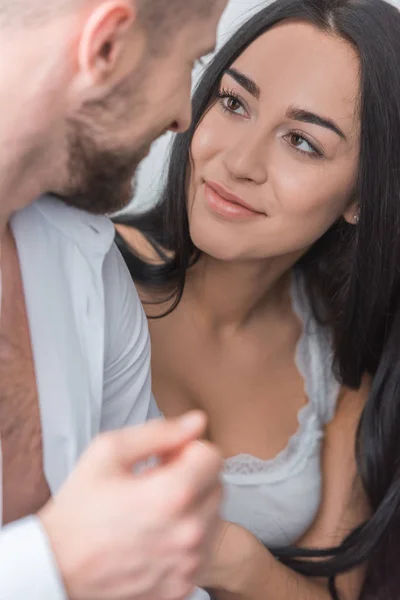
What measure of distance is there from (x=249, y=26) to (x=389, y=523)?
0.77m

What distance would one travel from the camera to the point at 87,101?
54 centimetres

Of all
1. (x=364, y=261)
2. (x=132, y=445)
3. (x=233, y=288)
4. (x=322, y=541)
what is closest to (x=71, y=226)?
(x=132, y=445)

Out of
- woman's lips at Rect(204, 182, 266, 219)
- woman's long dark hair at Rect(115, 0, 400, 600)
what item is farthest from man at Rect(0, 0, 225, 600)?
woman's long dark hair at Rect(115, 0, 400, 600)

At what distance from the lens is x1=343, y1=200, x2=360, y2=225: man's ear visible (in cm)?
103

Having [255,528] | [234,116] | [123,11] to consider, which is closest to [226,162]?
[234,116]

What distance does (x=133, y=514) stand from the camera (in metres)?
0.50

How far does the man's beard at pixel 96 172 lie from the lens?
0.57 metres

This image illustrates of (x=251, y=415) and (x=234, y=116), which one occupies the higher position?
(x=234, y=116)

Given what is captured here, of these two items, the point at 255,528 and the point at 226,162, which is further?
the point at 255,528

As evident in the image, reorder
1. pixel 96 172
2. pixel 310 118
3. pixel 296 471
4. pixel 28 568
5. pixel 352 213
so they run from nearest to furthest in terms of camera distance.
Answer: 1. pixel 28 568
2. pixel 96 172
3. pixel 310 118
4. pixel 352 213
5. pixel 296 471

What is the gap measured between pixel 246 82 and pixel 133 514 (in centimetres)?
59

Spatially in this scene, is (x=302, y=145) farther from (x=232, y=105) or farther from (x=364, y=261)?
(x=364, y=261)

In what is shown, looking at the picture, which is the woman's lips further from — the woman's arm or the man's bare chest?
the woman's arm

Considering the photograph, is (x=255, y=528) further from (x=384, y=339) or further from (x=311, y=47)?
(x=311, y=47)
